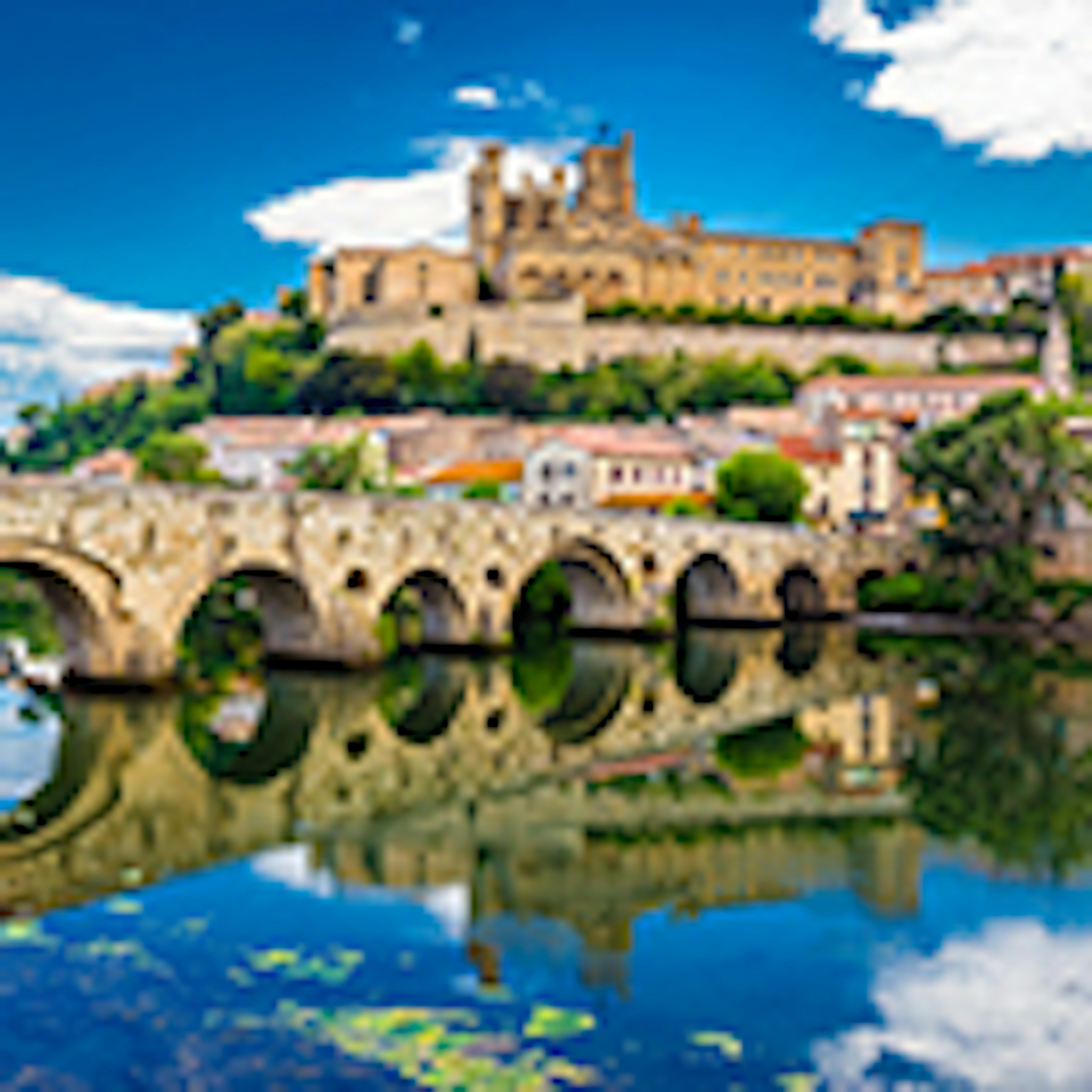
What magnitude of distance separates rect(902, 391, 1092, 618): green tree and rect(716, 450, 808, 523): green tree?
6.57 meters

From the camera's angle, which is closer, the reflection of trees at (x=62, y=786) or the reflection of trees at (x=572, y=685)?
the reflection of trees at (x=62, y=786)

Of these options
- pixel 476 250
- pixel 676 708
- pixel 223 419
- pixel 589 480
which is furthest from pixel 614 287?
pixel 676 708

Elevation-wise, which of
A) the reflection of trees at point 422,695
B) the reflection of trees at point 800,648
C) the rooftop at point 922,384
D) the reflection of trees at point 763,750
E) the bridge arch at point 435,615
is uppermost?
the rooftop at point 922,384

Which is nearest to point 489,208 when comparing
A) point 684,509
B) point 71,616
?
point 684,509

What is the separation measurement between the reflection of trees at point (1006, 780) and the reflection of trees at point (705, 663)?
517cm

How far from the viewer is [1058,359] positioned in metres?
83.9

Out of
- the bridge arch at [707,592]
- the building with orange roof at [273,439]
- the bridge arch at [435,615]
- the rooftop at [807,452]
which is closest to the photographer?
the bridge arch at [435,615]

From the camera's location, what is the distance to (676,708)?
96.0 feet

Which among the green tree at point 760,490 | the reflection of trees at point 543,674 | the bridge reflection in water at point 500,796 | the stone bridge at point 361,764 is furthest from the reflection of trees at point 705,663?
the green tree at point 760,490

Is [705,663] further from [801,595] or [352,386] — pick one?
[352,386]

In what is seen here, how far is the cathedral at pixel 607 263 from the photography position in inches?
3506

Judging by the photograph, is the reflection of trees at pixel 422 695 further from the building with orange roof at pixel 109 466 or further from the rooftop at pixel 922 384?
the rooftop at pixel 922 384

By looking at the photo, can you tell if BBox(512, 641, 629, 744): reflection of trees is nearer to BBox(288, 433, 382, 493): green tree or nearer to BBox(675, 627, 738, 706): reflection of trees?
BBox(675, 627, 738, 706): reflection of trees

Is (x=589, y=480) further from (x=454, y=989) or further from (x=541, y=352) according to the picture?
(x=454, y=989)
